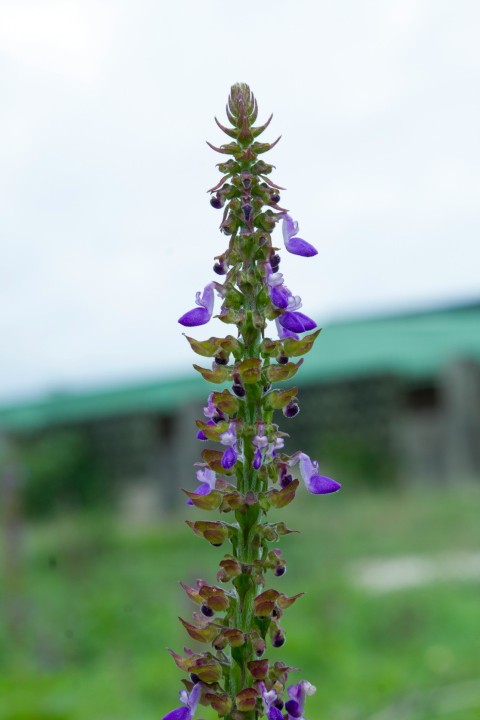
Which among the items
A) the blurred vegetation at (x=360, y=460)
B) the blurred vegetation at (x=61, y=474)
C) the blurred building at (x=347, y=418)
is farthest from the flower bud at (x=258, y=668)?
the blurred vegetation at (x=61, y=474)

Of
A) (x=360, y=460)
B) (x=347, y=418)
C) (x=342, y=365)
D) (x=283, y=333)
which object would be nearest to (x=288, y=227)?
(x=283, y=333)

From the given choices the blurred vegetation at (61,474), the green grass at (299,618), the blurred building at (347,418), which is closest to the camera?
the green grass at (299,618)

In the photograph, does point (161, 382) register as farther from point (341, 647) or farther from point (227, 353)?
point (227, 353)

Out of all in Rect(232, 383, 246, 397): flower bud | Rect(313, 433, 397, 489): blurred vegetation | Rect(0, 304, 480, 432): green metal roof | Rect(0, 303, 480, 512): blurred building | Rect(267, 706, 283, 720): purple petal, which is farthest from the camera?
Rect(0, 304, 480, 432): green metal roof

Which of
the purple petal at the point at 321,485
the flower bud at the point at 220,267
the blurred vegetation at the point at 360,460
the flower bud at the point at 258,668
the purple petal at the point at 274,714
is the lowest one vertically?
the purple petal at the point at 274,714

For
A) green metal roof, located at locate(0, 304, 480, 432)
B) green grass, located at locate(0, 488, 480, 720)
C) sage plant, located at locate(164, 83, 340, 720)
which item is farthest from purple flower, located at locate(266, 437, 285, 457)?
green metal roof, located at locate(0, 304, 480, 432)

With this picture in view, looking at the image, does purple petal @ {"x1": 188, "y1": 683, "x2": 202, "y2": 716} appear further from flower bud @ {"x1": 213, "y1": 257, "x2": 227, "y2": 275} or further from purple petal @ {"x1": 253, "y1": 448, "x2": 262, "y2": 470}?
flower bud @ {"x1": 213, "y1": 257, "x2": 227, "y2": 275}

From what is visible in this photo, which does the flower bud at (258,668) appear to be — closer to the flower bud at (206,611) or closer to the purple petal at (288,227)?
the flower bud at (206,611)
